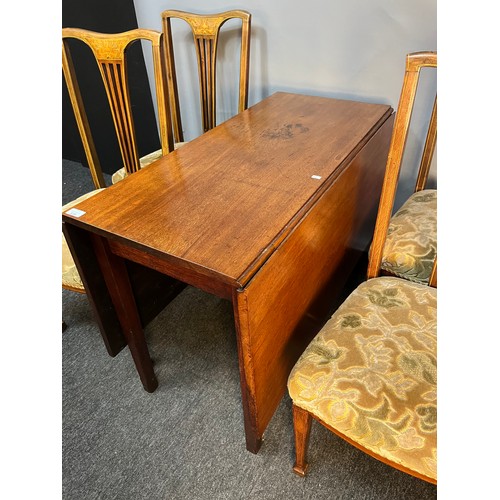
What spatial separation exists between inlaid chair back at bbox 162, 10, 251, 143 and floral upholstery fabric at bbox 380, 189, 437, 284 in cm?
81

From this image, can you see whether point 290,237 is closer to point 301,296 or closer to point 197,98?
point 301,296

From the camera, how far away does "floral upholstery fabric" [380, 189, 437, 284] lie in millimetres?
1147

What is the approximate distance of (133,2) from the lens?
6.17 feet

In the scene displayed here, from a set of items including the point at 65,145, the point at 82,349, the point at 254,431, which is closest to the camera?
the point at 254,431

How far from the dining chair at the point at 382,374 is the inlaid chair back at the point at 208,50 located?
827 mm

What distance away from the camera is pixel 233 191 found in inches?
38.6

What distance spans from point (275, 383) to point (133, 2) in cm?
184

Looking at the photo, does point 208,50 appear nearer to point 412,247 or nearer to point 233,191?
point 233,191

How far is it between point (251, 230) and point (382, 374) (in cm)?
40

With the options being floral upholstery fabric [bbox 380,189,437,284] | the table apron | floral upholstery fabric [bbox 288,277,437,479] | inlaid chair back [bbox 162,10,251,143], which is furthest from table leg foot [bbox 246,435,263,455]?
inlaid chair back [bbox 162,10,251,143]

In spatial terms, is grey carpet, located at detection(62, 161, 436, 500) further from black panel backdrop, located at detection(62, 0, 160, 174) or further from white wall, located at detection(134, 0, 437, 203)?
black panel backdrop, located at detection(62, 0, 160, 174)

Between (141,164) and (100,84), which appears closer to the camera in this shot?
(141,164)

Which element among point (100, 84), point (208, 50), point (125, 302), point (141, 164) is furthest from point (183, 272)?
point (100, 84)
